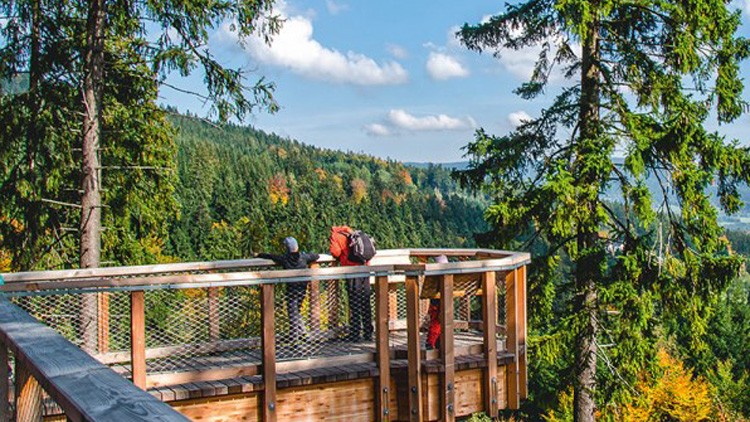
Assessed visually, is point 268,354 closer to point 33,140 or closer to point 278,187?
point 33,140

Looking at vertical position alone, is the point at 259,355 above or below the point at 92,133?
below

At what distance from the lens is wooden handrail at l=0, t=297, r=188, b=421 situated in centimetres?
176

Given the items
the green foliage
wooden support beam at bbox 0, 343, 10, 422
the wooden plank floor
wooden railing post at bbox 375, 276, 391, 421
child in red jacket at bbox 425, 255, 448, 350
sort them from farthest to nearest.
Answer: the green foliage
child in red jacket at bbox 425, 255, 448, 350
wooden railing post at bbox 375, 276, 391, 421
the wooden plank floor
wooden support beam at bbox 0, 343, 10, 422

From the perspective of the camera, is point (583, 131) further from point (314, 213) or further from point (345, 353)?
point (314, 213)

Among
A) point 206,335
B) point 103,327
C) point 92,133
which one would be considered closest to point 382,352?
point 206,335

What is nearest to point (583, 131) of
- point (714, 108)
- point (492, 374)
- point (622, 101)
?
point (622, 101)

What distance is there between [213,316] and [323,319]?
1152 millimetres

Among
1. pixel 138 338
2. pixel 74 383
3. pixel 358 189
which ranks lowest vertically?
pixel 138 338

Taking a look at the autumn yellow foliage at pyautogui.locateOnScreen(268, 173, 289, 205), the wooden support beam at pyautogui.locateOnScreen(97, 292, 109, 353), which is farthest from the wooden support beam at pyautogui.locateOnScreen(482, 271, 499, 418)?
the autumn yellow foliage at pyautogui.locateOnScreen(268, 173, 289, 205)

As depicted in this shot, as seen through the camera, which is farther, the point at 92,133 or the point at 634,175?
the point at 634,175

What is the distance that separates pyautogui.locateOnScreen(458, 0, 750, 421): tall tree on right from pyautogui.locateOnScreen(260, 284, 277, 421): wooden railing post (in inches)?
330

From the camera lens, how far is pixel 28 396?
9.11 ft

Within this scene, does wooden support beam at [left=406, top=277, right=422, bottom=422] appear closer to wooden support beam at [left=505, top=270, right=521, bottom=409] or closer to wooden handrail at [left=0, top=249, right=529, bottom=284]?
wooden handrail at [left=0, top=249, right=529, bottom=284]

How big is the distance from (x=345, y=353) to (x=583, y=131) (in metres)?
9.19
